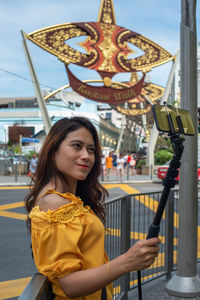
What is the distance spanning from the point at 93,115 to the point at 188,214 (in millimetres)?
63472

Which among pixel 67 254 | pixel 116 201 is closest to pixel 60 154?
pixel 67 254

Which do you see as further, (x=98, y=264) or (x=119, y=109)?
(x=119, y=109)

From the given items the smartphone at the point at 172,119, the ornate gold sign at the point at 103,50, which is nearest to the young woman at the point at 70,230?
the smartphone at the point at 172,119

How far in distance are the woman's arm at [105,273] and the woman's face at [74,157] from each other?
0.44 metres

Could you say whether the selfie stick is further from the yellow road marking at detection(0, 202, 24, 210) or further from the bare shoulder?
the yellow road marking at detection(0, 202, 24, 210)

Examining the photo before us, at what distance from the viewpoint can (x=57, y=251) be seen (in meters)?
1.48

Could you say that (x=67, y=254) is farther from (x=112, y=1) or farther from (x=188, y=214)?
(x=112, y=1)

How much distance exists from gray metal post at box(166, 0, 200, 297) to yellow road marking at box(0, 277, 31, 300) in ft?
5.68

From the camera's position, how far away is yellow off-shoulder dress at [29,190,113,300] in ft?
4.88

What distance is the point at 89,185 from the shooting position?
214 centimetres

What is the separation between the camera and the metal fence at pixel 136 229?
12.4ft

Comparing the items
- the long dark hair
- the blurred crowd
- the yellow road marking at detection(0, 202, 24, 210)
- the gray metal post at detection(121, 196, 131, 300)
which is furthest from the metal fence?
the blurred crowd

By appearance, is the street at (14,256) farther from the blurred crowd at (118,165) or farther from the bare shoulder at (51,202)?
the blurred crowd at (118,165)

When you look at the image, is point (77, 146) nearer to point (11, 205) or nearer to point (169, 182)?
point (169, 182)
